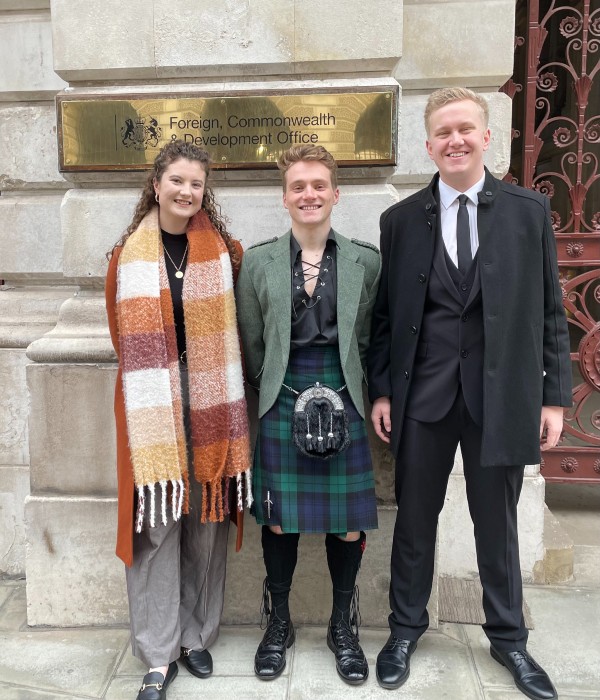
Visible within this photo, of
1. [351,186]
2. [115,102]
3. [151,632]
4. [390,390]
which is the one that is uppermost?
[115,102]

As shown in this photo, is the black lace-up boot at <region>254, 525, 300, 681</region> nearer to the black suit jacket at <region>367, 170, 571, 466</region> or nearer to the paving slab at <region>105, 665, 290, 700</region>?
the paving slab at <region>105, 665, 290, 700</region>

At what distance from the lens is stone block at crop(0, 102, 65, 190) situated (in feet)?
12.3

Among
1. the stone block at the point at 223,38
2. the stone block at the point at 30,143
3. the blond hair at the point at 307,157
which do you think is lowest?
the blond hair at the point at 307,157

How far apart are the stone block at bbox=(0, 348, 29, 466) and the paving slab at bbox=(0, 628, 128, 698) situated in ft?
3.42

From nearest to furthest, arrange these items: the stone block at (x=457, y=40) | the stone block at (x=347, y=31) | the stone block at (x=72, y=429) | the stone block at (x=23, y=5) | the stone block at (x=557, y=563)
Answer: the stone block at (x=347, y=31), the stone block at (x=72, y=429), the stone block at (x=457, y=40), the stone block at (x=23, y=5), the stone block at (x=557, y=563)

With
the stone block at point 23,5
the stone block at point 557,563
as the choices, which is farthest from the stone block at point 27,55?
the stone block at point 557,563

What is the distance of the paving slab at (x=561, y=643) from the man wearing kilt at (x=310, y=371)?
58cm

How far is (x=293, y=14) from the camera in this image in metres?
3.04

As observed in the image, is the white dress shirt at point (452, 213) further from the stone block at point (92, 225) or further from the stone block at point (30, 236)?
the stone block at point (30, 236)

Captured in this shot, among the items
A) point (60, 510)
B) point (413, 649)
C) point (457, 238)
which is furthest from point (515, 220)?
point (60, 510)

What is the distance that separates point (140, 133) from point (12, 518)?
2.33 metres

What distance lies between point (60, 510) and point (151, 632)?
836mm

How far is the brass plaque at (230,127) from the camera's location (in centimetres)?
304

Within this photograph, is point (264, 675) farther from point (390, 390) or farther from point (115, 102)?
point (115, 102)
